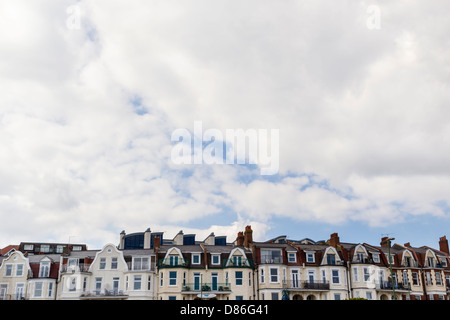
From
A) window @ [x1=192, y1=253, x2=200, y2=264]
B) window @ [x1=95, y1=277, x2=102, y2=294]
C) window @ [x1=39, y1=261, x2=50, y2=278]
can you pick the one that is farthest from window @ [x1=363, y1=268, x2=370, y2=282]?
window @ [x1=39, y1=261, x2=50, y2=278]

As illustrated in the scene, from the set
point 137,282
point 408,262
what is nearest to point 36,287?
point 137,282

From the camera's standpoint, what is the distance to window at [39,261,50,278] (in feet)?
217

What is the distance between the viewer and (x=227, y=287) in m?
66.2

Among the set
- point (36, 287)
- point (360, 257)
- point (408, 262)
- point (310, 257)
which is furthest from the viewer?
point (408, 262)

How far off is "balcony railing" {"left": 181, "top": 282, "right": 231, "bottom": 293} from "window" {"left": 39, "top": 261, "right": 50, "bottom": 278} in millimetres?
19620

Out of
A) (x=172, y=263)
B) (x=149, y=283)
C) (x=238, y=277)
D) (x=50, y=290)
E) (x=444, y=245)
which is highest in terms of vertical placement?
(x=444, y=245)

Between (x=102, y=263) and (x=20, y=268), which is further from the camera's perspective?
(x=102, y=263)

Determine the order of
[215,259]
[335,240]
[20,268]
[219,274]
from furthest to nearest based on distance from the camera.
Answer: [335,240] → [215,259] → [219,274] → [20,268]

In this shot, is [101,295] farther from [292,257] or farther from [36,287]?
[292,257]

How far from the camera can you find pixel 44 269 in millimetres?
66500

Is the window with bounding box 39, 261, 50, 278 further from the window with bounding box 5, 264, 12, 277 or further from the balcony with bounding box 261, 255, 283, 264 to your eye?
the balcony with bounding box 261, 255, 283, 264

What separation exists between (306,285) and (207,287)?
14954 mm

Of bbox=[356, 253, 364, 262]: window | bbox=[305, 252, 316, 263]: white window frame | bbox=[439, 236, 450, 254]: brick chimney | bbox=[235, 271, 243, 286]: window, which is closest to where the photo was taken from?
bbox=[235, 271, 243, 286]: window
